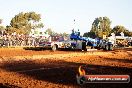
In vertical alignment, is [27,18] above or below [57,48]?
above

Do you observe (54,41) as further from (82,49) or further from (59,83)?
(59,83)

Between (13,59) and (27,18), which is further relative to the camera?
(27,18)

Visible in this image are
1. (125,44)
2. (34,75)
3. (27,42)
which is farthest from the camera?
(125,44)

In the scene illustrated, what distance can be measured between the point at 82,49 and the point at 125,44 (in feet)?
83.2

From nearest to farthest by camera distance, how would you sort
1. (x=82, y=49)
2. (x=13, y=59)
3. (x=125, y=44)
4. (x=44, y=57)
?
1. (x=13, y=59)
2. (x=44, y=57)
3. (x=82, y=49)
4. (x=125, y=44)

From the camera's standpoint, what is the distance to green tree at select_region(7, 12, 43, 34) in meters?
84.4

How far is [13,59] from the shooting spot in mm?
23312

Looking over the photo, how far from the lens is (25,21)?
8912 centimetres

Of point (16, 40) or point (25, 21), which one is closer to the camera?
point (16, 40)

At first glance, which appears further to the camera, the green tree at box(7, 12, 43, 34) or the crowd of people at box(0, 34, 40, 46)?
the green tree at box(7, 12, 43, 34)

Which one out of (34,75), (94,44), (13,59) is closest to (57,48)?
(94,44)

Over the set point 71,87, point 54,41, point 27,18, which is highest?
point 27,18

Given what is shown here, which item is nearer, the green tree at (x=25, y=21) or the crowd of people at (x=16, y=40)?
the crowd of people at (x=16, y=40)

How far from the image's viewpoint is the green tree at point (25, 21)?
84438 mm
